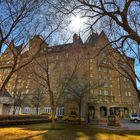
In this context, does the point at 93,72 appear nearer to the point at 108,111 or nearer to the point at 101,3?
the point at 108,111

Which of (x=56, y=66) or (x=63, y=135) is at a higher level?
(x=56, y=66)

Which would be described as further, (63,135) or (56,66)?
(56,66)

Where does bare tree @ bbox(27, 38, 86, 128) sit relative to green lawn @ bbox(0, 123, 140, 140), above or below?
above

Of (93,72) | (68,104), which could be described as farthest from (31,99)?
(93,72)

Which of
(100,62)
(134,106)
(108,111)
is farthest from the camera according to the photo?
(134,106)

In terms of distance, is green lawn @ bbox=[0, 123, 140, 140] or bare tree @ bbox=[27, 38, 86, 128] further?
bare tree @ bbox=[27, 38, 86, 128]

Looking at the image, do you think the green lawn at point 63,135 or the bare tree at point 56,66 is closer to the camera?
the green lawn at point 63,135

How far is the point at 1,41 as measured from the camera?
1426 cm

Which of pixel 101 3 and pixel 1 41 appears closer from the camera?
pixel 101 3

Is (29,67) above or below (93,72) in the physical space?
below

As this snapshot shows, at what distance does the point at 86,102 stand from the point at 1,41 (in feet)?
148

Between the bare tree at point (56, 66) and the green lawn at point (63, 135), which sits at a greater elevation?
the bare tree at point (56, 66)

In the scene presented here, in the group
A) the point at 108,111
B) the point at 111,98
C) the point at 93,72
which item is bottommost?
the point at 108,111

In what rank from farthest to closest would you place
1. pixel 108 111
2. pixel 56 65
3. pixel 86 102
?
pixel 108 111
pixel 86 102
pixel 56 65
